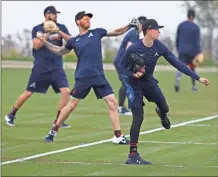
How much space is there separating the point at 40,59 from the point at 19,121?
1.79 m

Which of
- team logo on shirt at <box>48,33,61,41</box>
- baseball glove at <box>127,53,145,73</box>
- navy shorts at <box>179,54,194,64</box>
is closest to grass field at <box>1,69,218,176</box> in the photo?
baseball glove at <box>127,53,145,73</box>

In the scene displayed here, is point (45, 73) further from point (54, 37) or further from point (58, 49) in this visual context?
point (58, 49)

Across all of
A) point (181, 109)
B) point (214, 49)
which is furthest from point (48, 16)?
point (214, 49)

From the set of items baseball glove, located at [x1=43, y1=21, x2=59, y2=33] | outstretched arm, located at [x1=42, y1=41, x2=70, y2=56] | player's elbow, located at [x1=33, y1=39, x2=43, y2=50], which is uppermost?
baseball glove, located at [x1=43, y1=21, x2=59, y2=33]

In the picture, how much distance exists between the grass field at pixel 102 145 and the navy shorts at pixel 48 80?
757 millimetres

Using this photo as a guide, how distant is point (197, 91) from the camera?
28.3 metres

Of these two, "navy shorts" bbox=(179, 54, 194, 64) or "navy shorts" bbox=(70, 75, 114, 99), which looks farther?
"navy shorts" bbox=(179, 54, 194, 64)

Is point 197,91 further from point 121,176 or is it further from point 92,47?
point 121,176

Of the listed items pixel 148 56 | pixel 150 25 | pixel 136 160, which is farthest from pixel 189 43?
pixel 136 160

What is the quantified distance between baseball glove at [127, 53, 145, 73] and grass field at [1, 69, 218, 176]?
4.23ft

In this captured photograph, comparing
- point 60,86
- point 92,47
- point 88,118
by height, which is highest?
point 92,47

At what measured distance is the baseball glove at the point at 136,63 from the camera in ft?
41.7

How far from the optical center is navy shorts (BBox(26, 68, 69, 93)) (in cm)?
1694

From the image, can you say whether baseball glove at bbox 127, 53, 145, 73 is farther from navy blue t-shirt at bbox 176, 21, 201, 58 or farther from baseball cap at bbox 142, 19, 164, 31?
navy blue t-shirt at bbox 176, 21, 201, 58
